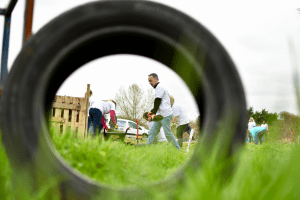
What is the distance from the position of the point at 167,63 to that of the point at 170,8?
400 mm

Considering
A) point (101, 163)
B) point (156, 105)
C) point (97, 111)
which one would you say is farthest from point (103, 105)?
point (101, 163)

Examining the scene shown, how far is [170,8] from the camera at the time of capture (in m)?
1.26

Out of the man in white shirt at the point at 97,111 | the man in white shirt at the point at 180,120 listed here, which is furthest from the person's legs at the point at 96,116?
the man in white shirt at the point at 180,120

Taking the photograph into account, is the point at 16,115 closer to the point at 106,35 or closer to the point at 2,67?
the point at 106,35

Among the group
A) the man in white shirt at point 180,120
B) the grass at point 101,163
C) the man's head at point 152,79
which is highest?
the man's head at point 152,79

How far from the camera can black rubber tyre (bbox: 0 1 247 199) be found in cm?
110

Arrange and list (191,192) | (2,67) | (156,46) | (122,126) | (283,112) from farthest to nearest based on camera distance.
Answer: (122,126) → (2,67) → (156,46) → (283,112) → (191,192)

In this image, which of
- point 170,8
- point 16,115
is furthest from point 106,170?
point 170,8

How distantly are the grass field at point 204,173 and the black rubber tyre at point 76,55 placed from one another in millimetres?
136

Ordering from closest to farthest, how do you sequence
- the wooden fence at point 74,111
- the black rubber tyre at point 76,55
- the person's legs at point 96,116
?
the black rubber tyre at point 76,55, the wooden fence at point 74,111, the person's legs at point 96,116

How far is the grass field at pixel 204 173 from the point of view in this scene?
864 mm

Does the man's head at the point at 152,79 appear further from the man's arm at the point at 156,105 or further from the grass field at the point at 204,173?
the grass field at the point at 204,173

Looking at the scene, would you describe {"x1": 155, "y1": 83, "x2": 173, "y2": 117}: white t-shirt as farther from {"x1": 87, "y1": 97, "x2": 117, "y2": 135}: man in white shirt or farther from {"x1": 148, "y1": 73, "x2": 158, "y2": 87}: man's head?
{"x1": 87, "y1": 97, "x2": 117, "y2": 135}: man in white shirt

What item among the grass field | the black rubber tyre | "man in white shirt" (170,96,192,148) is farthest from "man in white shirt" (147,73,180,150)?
the black rubber tyre
